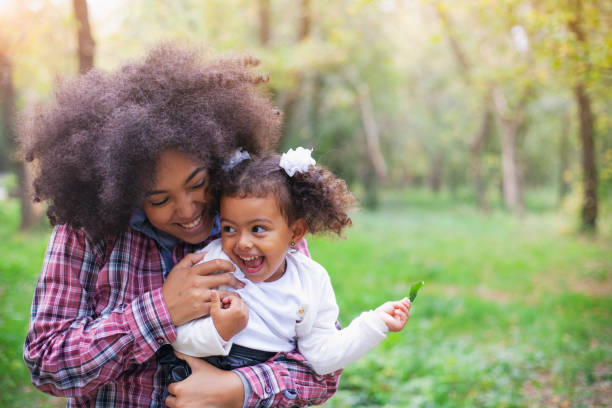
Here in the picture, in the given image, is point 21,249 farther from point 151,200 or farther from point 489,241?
point 489,241

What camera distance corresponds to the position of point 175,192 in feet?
6.06

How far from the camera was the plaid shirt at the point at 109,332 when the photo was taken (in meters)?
1.63

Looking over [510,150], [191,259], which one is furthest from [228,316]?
[510,150]

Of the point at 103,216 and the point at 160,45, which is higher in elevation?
the point at 160,45

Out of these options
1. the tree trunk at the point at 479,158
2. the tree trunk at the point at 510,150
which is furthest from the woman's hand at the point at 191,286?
the tree trunk at the point at 479,158

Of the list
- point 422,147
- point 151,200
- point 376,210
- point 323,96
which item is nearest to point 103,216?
point 151,200

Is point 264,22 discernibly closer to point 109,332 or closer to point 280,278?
point 280,278

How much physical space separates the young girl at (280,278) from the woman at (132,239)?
0.24ft

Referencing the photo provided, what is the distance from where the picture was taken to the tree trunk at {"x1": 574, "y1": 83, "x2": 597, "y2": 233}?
11.2m

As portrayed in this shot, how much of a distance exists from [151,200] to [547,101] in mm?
19672

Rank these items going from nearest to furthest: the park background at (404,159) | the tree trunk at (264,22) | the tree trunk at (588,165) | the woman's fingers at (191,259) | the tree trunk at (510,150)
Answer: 1. the woman's fingers at (191,259)
2. the park background at (404,159)
3. the tree trunk at (264,22)
4. the tree trunk at (588,165)
5. the tree trunk at (510,150)

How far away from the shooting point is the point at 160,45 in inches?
82.9

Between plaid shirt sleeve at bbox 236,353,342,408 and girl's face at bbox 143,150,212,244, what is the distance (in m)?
0.55

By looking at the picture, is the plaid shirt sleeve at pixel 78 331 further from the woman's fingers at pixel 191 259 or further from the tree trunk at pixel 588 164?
the tree trunk at pixel 588 164
